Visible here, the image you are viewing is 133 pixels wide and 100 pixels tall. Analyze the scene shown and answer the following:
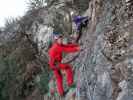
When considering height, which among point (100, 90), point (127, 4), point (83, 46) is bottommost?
point (100, 90)

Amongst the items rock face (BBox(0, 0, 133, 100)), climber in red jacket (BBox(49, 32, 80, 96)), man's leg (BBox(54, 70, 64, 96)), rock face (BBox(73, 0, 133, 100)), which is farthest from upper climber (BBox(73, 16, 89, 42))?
man's leg (BBox(54, 70, 64, 96))

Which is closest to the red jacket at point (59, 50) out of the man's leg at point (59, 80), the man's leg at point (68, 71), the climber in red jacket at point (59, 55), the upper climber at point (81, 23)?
the climber in red jacket at point (59, 55)

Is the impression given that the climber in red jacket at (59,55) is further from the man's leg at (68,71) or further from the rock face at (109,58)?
the rock face at (109,58)

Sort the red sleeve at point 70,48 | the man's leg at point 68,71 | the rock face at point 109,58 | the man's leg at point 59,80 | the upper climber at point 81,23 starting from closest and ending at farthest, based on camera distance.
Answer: the rock face at point 109,58
the red sleeve at point 70,48
the man's leg at point 68,71
the man's leg at point 59,80
the upper climber at point 81,23

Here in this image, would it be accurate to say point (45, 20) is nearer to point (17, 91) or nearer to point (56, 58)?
point (17, 91)

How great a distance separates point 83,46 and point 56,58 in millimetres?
1063

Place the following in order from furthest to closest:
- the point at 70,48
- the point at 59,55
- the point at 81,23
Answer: the point at 81,23 → the point at 59,55 → the point at 70,48

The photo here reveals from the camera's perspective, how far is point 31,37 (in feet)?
68.7

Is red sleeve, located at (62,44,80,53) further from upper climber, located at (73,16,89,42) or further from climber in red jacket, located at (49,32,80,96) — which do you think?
upper climber, located at (73,16,89,42)

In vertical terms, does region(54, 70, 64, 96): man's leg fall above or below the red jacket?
below

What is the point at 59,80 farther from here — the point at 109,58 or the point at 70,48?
the point at 109,58

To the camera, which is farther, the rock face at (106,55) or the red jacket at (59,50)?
the red jacket at (59,50)

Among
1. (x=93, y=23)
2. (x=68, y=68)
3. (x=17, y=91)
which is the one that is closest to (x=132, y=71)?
(x=68, y=68)

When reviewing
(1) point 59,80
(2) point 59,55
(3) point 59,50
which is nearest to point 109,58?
(3) point 59,50
